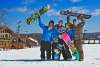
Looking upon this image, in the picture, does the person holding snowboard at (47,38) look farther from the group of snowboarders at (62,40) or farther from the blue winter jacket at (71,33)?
the blue winter jacket at (71,33)

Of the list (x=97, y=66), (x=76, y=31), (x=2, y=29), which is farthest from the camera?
(x=2, y=29)

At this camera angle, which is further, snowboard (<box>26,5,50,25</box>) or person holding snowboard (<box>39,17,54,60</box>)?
person holding snowboard (<box>39,17,54,60</box>)

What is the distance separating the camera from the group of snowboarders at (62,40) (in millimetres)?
13930

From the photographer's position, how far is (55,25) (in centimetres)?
1408

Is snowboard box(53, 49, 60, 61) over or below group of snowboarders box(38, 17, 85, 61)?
below

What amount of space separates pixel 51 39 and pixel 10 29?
66.3 feet

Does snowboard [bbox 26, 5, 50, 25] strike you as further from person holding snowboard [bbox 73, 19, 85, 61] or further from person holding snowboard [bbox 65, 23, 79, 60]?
person holding snowboard [bbox 73, 19, 85, 61]

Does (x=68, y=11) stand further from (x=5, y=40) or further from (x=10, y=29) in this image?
(x=10, y=29)

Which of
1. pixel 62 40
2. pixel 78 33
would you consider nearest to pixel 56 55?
pixel 62 40

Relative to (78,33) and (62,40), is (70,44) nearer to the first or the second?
(62,40)

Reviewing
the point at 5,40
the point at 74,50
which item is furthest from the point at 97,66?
the point at 5,40

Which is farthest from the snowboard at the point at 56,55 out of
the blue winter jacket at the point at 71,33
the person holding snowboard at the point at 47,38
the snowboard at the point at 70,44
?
the blue winter jacket at the point at 71,33

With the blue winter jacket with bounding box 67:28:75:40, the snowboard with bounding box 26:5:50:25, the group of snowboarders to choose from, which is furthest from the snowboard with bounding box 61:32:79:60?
the snowboard with bounding box 26:5:50:25

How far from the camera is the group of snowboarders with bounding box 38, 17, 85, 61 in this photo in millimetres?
13930
